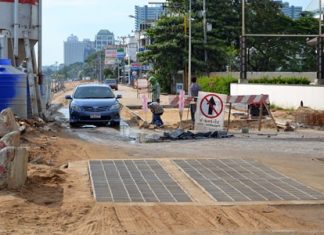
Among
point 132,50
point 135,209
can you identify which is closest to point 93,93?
point 135,209

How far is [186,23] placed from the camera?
5466cm

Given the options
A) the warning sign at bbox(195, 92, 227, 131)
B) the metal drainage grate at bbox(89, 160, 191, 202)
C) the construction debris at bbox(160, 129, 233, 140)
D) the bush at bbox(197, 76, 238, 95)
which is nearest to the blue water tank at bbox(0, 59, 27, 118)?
the construction debris at bbox(160, 129, 233, 140)

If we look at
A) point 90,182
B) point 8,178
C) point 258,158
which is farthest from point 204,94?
point 8,178

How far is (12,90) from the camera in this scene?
60.0 ft

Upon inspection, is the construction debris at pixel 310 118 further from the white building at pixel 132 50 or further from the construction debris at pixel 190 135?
the white building at pixel 132 50

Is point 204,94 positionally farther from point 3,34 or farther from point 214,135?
point 3,34

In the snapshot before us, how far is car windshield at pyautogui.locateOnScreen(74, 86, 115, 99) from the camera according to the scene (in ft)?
76.8

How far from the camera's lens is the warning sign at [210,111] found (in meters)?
18.4

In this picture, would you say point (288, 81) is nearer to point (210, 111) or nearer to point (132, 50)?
point (210, 111)

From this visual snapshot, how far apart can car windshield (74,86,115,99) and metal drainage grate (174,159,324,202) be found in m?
11.6

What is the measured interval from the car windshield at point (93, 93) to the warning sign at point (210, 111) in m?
5.73

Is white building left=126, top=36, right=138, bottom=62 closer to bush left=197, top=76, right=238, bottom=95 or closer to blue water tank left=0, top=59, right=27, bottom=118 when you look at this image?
bush left=197, top=76, right=238, bottom=95

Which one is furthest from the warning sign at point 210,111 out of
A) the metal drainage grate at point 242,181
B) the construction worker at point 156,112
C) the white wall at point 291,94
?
the white wall at point 291,94

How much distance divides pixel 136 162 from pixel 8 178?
143 inches
